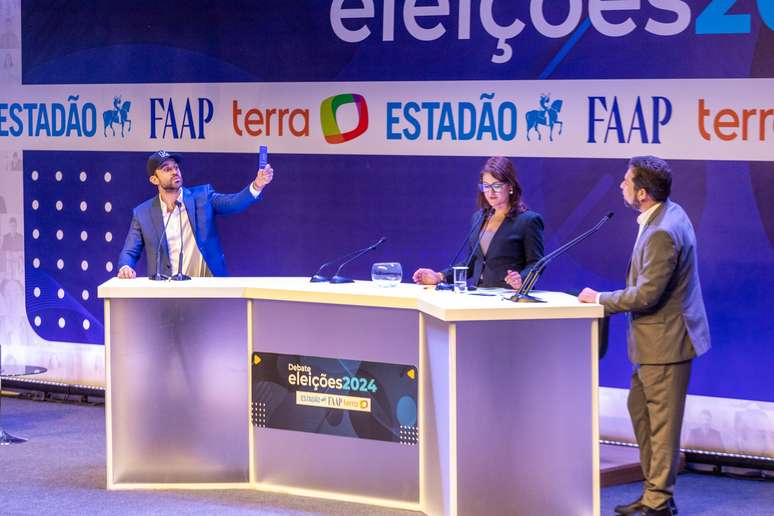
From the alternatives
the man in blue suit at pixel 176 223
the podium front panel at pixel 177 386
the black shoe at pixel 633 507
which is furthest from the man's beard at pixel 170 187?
the black shoe at pixel 633 507

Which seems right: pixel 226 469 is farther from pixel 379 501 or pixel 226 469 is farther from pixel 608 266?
pixel 608 266

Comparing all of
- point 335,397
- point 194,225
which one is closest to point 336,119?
point 194,225

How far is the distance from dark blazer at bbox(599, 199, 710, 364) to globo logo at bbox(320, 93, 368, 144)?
2609 mm

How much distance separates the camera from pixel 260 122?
7.70m

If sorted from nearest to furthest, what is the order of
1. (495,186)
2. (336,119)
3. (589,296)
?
(589,296)
(495,186)
(336,119)

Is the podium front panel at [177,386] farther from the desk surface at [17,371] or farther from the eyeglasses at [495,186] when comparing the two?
the desk surface at [17,371]

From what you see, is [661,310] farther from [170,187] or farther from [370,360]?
[170,187]

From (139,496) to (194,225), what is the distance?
1.60 metres

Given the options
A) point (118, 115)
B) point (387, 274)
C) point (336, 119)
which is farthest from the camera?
point (118, 115)

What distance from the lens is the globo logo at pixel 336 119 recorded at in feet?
24.2

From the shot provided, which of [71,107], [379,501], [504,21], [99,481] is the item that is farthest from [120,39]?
[379,501]

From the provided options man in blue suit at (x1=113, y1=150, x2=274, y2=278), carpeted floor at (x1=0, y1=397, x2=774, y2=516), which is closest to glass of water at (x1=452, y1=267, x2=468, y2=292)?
carpeted floor at (x1=0, y1=397, x2=774, y2=516)

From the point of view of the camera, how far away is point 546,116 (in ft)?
22.4

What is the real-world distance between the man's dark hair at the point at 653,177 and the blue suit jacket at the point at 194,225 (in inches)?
89.3
